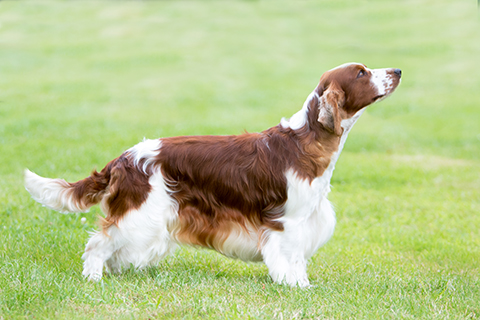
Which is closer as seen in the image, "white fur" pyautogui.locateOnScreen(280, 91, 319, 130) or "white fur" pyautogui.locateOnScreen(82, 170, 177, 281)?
"white fur" pyautogui.locateOnScreen(82, 170, 177, 281)

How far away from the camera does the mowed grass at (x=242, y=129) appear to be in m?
4.54

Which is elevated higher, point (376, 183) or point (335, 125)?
point (335, 125)

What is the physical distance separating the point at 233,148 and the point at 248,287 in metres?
1.17

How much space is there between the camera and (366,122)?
1593 centimetres

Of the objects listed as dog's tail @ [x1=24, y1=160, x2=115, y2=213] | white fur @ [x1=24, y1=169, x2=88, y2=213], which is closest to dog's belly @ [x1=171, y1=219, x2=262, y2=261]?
dog's tail @ [x1=24, y1=160, x2=115, y2=213]

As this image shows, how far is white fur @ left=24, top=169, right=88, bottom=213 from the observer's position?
5.05 meters

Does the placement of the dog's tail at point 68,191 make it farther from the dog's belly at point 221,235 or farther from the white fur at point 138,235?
the dog's belly at point 221,235

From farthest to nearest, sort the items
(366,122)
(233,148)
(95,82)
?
(95,82), (366,122), (233,148)

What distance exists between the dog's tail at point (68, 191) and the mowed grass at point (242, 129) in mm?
555

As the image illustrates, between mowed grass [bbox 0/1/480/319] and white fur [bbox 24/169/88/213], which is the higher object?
white fur [bbox 24/169/88/213]

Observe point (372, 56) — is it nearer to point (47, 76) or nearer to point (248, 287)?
point (47, 76)

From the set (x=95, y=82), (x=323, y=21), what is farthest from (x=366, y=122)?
(x=323, y=21)

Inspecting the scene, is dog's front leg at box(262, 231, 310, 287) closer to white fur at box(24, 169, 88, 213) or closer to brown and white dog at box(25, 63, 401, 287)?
brown and white dog at box(25, 63, 401, 287)

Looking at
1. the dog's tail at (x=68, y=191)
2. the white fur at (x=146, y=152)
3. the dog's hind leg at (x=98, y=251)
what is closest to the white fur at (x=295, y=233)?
the white fur at (x=146, y=152)
